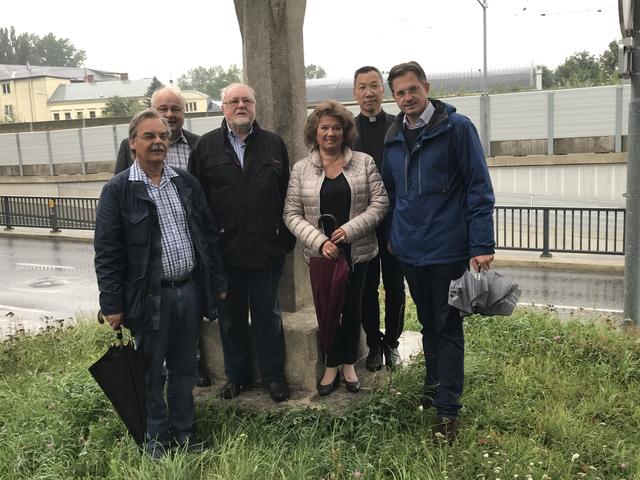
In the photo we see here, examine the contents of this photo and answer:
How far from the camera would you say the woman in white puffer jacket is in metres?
3.97

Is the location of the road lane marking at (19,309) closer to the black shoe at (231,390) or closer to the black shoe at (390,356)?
the black shoe at (231,390)

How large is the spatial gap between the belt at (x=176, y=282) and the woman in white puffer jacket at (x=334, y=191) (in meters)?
0.72

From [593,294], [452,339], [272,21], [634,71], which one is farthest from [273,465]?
[593,294]

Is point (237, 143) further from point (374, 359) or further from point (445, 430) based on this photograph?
point (445, 430)

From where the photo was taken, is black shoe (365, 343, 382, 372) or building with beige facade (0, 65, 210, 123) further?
building with beige facade (0, 65, 210, 123)

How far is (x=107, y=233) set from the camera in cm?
343

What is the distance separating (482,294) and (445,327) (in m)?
0.40

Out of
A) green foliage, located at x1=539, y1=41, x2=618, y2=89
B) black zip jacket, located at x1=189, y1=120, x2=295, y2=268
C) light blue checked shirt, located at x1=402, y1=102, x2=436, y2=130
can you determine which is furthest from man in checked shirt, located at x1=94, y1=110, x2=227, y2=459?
green foliage, located at x1=539, y1=41, x2=618, y2=89

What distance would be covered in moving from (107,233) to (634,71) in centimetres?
512

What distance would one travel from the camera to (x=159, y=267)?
354cm

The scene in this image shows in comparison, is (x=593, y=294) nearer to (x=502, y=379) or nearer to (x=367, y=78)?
(x=502, y=379)

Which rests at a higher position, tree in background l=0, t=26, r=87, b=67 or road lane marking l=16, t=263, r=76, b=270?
tree in background l=0, t=26, r=87, b=67

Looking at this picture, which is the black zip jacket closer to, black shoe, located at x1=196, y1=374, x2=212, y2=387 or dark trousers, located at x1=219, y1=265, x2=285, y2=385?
dark trousers, located at x1=219, y1=265, x2=285, y2=385

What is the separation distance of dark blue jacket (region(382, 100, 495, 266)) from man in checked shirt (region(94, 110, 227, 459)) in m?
1.16
